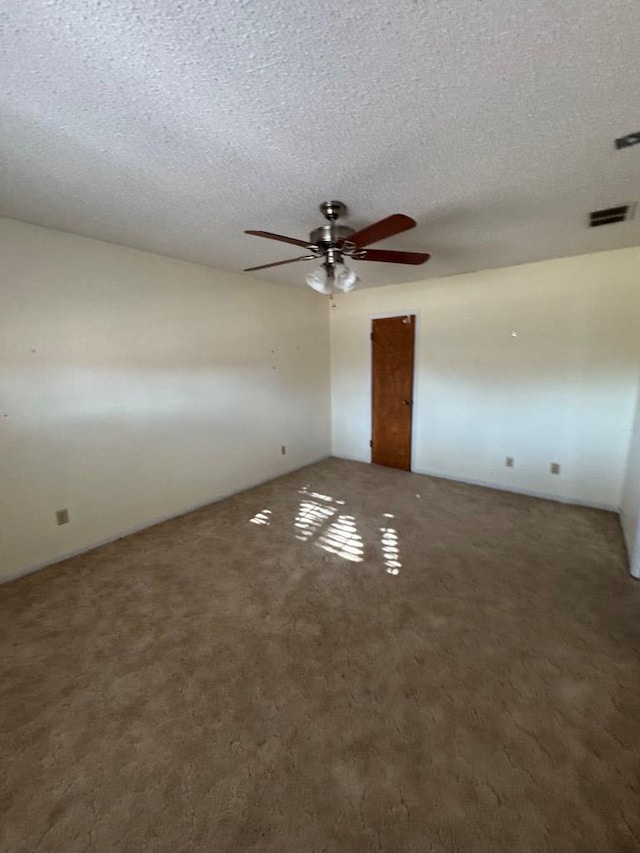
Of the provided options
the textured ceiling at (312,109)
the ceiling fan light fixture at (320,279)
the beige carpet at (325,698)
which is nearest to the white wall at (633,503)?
the beige carpet at (325,698)

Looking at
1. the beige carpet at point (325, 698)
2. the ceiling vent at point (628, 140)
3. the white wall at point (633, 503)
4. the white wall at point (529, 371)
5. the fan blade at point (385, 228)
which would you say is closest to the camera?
the beige carpet at point (325, 698)

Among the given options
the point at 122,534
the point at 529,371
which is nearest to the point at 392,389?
the point at 529,371

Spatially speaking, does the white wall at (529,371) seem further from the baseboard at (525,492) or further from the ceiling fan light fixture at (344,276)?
the ceiling fan light fixture at (344,276)

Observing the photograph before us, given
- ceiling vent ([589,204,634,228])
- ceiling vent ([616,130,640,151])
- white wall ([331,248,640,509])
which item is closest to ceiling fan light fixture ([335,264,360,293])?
ceiling vent ([616,130,640,151])

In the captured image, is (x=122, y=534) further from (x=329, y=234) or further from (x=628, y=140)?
(x=628, y=140)

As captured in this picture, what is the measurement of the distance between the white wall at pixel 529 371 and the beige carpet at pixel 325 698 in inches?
38.3

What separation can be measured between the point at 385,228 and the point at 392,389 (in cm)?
304

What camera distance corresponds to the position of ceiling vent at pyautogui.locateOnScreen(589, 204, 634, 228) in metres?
2.23

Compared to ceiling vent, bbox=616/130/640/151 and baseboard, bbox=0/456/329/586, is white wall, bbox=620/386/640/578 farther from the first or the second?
baseboard, bbox=0/456/329/586

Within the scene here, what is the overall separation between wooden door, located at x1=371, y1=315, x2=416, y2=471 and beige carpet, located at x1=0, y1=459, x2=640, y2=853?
6.40 feet

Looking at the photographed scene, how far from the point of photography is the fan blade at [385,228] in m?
1.66

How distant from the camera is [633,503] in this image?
2754 mm

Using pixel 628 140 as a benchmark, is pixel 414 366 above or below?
below

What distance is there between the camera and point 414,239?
2.75 meters
